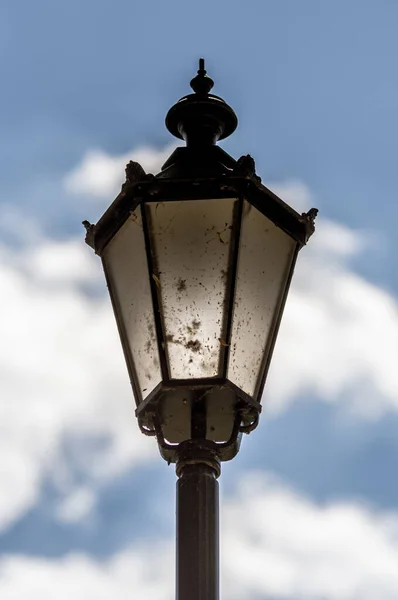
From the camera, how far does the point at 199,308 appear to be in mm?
5543

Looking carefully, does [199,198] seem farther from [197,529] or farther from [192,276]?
Answer: [197,529]

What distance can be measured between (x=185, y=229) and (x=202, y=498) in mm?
981

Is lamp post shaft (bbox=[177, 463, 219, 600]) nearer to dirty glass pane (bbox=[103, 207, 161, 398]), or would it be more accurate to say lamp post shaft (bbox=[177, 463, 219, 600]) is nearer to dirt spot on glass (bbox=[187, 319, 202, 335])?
dirty glass pane (bbox=[103, 207, 161, 398])

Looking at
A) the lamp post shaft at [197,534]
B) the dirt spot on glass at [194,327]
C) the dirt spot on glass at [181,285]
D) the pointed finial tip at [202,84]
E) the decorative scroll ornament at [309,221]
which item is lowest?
the lamp post shaft at [197,534]

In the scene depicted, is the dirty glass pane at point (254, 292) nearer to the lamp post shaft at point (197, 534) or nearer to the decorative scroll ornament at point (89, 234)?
the lamp post shaft at point (197, 534)

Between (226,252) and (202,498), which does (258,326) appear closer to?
(226,252)

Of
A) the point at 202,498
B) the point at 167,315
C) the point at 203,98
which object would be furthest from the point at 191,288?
the point at 203,98

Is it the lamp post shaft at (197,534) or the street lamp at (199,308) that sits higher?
the street lamp at (199,308)

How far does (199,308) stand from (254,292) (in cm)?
25

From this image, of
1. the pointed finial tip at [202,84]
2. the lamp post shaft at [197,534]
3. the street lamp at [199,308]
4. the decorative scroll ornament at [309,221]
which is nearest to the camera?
the lamp post shaft at [197,534]

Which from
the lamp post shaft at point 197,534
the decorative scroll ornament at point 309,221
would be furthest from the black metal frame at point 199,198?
the lamp post shaft at point 197,534

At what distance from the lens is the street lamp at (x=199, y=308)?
217 inches

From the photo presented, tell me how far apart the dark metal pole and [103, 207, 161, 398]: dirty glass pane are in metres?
0.34

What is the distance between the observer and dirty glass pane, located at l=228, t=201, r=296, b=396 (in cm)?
558
